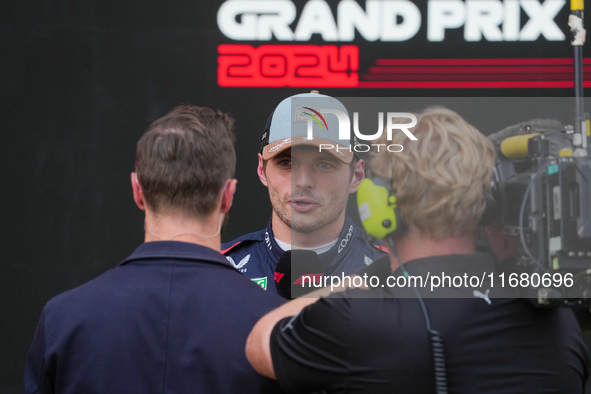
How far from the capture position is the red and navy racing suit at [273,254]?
227cm

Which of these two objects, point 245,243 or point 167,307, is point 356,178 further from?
point 167,307

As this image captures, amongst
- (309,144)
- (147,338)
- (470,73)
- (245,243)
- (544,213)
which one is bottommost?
(147,338)

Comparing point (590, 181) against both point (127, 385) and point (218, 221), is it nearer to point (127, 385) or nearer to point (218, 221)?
point (218, 221)

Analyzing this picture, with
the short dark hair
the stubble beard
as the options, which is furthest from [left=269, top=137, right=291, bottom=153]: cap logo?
the short dark hair

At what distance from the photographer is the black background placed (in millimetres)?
3572

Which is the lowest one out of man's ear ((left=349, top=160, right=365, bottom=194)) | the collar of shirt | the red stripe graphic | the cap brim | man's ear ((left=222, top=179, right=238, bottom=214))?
the collar of shirt

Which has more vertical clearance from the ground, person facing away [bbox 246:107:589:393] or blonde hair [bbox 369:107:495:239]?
blonde hair [bbox 369:107:495:239]

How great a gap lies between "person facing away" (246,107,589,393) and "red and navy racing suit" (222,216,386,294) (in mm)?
820

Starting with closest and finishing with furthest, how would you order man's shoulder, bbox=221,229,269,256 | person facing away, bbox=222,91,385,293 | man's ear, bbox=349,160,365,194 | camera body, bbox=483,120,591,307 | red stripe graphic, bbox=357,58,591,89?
camera body, bbox=483,120,591,307
man's ear, bbox=349,160,365,194
person facing away, bbox=222,91,385,293
man's shoulder, bbox=221,229,269,256
red stripe graphic, bbox=357,58,591,89

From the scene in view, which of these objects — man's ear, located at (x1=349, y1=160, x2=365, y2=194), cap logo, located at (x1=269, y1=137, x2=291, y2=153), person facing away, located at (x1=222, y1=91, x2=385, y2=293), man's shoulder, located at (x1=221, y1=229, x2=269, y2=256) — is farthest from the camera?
man's shoulder, located at (x1=221, y1=229, x2=269, y2=256)

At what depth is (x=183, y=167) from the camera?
1506 mm

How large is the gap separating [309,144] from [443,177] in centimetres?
83

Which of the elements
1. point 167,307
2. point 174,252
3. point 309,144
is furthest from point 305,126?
point 167,307

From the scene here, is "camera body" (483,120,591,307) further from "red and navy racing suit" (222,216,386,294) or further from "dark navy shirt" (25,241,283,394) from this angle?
"red and navy racing suit" (222,216,386,294)
